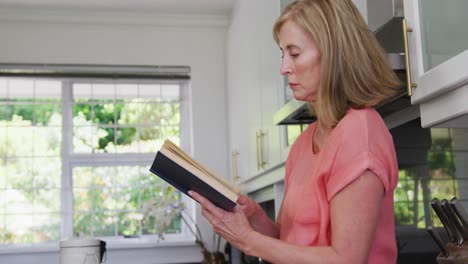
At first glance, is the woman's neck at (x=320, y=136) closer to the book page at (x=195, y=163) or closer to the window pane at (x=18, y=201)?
the book page at (x=195, y=163)

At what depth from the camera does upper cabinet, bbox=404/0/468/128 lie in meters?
1.01

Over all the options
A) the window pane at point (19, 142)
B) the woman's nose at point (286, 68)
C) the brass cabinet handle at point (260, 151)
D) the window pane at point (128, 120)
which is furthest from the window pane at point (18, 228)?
the woman's nose at point (286, 68)

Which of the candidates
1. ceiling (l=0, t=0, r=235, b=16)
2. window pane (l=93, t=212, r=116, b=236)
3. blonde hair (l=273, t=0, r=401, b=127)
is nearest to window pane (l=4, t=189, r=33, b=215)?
window pane (l=93, t=212, r=116, b=236)

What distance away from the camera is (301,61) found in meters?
1.11

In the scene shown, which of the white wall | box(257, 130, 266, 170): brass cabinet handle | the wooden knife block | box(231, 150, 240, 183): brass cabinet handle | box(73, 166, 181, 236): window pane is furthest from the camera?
box(73, 166, 181, 236): window pane

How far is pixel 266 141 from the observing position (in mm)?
2689

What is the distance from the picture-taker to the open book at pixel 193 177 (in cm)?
107

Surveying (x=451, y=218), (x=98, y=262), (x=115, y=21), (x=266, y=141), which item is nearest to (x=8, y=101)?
(x=115, y=21)

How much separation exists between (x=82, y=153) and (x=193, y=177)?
311cm

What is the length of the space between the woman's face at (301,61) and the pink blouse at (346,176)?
11 cm

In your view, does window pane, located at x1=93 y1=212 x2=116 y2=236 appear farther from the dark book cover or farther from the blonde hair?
the blonde hair

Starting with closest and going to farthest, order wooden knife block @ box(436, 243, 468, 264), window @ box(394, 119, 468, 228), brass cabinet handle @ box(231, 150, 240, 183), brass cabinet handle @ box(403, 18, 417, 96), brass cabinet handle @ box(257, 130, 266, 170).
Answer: wooden knife block @ box(436, 243, 468, 264) → brass cabinet handle @ box(403, 18, 417, 96) → window @ box(394, 119, 468, 228) → brass cabinet handle @ box(257, 130, 266, 170) → brass cabinet handle @ box(231, 150, 240, 183)

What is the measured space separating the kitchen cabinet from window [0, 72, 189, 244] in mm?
617

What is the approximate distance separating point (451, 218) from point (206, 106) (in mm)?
3186
